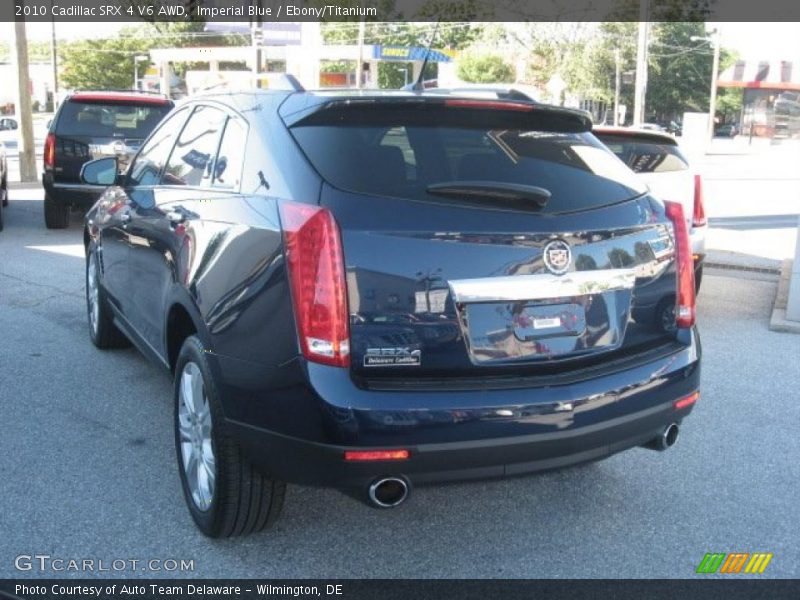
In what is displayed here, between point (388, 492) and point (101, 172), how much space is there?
3479 millimetres

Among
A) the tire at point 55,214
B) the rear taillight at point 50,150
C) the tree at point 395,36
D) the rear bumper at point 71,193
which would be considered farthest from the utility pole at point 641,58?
the tree at point 395,36

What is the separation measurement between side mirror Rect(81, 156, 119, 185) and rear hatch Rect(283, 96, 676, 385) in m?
2.52

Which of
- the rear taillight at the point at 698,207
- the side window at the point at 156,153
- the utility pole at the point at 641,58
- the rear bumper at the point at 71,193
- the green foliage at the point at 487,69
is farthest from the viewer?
the green foliage at the point at 487,69

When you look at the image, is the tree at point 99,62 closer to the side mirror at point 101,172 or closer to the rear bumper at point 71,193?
Answer: the rear bumper at point 71,193

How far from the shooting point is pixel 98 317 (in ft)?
20.6

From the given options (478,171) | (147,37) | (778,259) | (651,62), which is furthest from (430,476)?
(147,37)

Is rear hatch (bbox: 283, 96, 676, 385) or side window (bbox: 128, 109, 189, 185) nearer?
rear hatch (bbox: 283, 96, 676, 385)

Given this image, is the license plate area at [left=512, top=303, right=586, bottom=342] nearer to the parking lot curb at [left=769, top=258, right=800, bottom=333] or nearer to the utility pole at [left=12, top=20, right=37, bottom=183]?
the parking lot curb at [left=769, top=258, right=800, bottom=333]

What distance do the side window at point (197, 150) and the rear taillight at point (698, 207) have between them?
459 centimetres

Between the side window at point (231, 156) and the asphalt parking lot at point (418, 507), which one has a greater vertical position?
the side window at point (231, 156)

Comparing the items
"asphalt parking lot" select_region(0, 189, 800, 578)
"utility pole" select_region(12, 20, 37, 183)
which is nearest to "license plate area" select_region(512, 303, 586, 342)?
"asphalt parking lot" select_region(0, 189, 800, 578)

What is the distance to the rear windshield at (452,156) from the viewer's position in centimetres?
325

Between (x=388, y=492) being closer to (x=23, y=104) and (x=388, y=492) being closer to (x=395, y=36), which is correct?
(x=23, y=104)

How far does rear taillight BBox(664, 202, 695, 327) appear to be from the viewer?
12.0 feet
